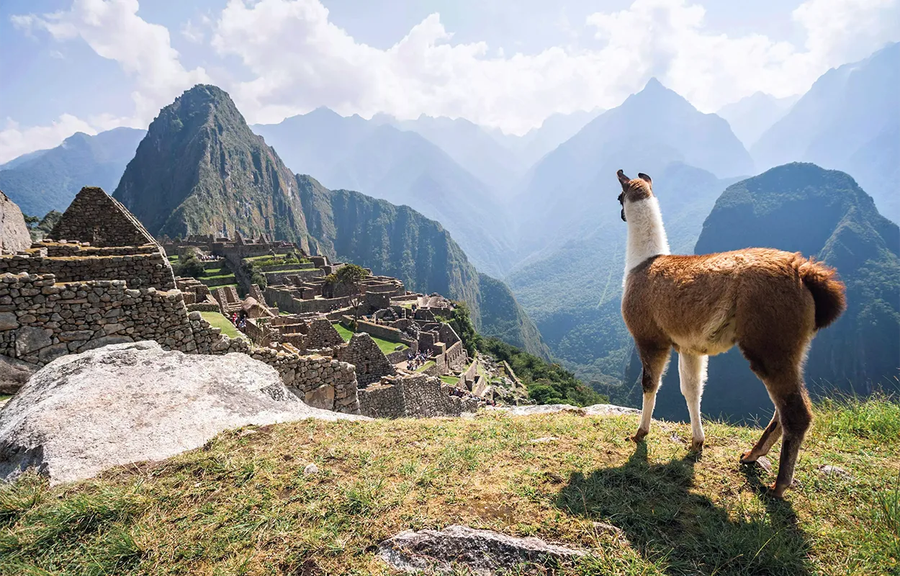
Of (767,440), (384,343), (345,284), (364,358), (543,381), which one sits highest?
(767,440)

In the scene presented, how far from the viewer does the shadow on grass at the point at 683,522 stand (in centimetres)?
240

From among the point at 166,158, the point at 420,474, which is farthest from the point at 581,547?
the point at 166,158

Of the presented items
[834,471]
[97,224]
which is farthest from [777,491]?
[97,224]

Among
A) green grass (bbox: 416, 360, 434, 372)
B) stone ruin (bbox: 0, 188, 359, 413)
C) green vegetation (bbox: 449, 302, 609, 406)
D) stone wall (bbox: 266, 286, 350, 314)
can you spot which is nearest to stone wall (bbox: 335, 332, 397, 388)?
stone ruin (bbox: 0, 188, 359, 413)

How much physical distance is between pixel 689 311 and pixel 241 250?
2634 inches

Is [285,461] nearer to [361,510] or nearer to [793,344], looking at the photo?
[361,510]

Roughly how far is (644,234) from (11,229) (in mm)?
13913

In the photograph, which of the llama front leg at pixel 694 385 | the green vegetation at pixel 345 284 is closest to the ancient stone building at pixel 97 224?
the llama front leg at pixel 694 385

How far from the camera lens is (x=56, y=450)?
3.85 metres

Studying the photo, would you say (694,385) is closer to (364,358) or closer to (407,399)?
(407,399)

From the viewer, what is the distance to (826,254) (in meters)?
112

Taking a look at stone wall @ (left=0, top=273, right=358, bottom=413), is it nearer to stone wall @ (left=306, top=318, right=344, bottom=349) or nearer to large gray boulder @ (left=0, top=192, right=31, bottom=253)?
large gray boulder @ (left=0, top=192, right=31, bottom=253)

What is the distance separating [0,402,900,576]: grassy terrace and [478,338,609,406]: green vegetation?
34.7 meters

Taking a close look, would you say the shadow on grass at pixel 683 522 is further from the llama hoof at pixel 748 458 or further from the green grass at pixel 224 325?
the green grass at pixel 224 325
